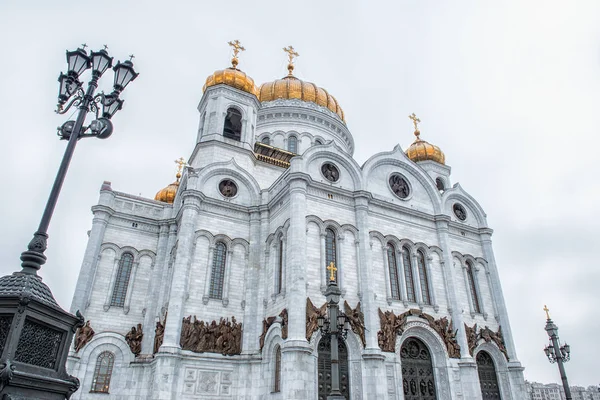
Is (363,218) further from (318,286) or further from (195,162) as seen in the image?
(195,162)

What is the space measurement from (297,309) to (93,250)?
10364mm

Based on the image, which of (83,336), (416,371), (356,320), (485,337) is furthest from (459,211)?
(83,336)

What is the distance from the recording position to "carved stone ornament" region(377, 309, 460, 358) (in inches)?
696

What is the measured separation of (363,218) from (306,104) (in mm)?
13368

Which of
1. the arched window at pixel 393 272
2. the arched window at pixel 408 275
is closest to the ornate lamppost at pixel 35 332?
the arched window at pixel 393 272

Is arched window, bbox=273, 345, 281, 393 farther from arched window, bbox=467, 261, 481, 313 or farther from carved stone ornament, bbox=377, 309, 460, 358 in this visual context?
arched window, bbox=467, 261, 481, 313

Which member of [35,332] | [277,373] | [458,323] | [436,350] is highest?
[458,323]

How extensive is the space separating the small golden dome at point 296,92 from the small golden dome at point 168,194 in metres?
9.08

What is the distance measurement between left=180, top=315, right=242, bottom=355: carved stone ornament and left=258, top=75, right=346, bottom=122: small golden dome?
1789cm

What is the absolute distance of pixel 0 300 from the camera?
457cm

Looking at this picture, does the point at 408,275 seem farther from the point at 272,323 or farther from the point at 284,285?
the point at 272,323

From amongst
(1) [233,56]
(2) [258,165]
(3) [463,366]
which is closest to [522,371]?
(3) [463,366]

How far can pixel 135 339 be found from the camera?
62.0 feet

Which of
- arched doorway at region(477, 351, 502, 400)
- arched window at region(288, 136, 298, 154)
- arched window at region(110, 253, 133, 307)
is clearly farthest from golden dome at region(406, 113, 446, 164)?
arched window at region(110, 253, 133, 307)
